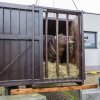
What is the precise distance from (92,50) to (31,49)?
4.00 m

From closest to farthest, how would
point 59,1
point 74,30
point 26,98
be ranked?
point 26,98
point 74,30
point 59,1

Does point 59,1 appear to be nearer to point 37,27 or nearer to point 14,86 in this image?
point 37,27

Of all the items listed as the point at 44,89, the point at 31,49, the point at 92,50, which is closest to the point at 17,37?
the point at 31,49

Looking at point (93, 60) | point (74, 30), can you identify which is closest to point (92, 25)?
point (93, 60)

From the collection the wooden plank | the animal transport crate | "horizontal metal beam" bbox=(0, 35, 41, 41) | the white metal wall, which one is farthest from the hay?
the white metal wall

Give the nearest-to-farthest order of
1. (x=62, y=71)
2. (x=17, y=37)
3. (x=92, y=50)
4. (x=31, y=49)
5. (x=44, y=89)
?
(x=17, y=37), (x=31, y=49), (x=44, y=89), (x=62, y=71), (x=92, y=50)

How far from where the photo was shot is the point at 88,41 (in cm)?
822

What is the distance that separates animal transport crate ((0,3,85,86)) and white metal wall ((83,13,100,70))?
2.67 m

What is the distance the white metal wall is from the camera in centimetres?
805

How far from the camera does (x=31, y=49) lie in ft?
16.0

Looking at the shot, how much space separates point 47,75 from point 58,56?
0.58 meters

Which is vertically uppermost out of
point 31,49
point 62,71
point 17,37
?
point 17,37

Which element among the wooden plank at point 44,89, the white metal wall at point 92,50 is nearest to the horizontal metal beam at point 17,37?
the wooden plank at point 44,89

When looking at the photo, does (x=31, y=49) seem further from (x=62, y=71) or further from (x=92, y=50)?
(x=92, y=50)
